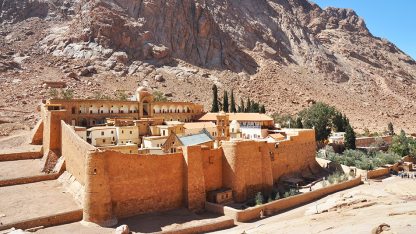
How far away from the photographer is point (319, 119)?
4350cm

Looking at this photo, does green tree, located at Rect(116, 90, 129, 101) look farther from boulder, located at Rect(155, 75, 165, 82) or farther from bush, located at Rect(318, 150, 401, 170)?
bush, located at Rect(318, 150, 401, 170)

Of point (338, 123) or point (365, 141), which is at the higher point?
point (338, 123)

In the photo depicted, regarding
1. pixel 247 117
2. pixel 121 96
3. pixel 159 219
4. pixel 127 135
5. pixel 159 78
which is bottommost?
pixel 159 219

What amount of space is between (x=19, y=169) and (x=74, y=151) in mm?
4193

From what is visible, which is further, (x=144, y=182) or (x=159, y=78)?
(x=159, y=78)

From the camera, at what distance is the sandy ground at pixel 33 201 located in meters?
17.8

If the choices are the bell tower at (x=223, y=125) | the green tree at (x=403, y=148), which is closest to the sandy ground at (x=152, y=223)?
the bell tower at (x=223, y=125)

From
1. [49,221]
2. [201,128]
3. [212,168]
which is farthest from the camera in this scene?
[201,128]

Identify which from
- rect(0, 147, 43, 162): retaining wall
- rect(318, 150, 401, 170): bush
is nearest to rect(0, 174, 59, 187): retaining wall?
rect(0, 147, 43, 162): retaining wall

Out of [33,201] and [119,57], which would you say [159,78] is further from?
[33,201]

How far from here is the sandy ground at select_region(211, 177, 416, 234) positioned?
48.1 ft

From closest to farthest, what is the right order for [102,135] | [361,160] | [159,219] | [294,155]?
1. [159,219]
2. [102,135]
3. [294,155]
4. [361,160]

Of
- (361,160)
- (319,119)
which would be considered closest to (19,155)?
(361,160)

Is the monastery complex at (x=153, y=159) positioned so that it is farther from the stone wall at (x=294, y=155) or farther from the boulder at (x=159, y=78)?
the boulder at (x=159, y=78)
